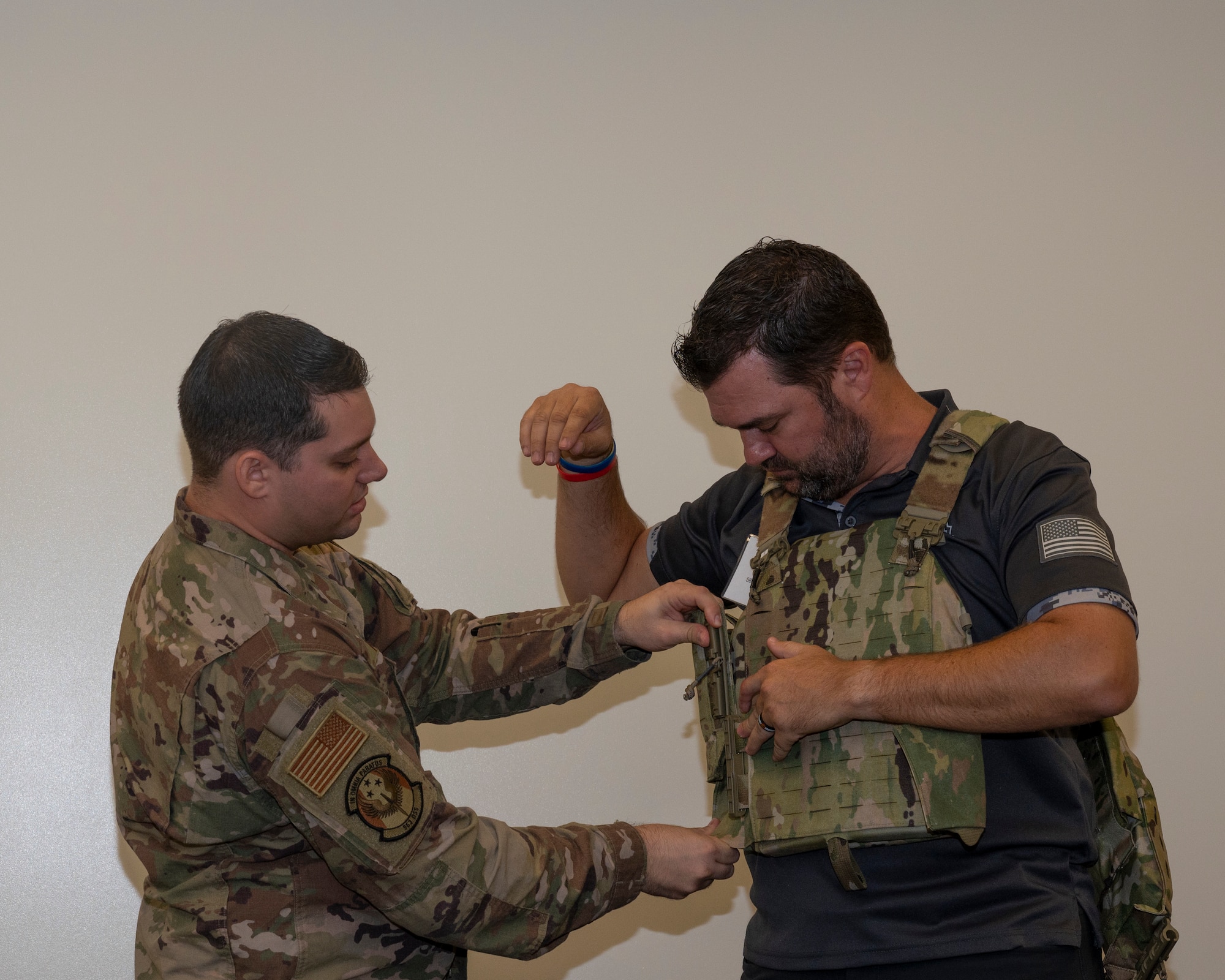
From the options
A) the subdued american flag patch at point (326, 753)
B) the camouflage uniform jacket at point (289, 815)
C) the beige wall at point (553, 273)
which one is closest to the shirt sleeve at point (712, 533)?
the beige wall at point (553, 273)

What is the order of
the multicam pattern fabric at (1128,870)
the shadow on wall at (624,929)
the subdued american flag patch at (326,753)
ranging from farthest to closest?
the shadow on wall at (624,929)
the multicam pattern fabric at (1128,870)
the subdued american flag patch at (326,753)

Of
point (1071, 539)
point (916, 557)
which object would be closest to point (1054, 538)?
point (1071, 539)

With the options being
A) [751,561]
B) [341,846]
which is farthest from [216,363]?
[751,561]

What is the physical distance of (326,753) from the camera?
5.17ft

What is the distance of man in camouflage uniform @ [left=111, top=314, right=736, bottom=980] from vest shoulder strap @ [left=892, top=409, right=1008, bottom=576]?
1.88 feet

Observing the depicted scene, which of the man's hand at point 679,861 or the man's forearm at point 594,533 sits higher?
the man's forearm at point 594,533

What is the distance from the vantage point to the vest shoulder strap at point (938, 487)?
5.98 feet

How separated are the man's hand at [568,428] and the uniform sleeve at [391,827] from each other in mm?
688

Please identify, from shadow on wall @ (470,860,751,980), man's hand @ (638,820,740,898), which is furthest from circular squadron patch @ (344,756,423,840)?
shadow on wall @ (470,860,751,980)

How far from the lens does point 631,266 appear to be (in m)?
2.94

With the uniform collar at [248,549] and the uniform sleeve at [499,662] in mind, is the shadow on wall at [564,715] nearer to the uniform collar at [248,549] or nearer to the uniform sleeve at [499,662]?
the uniform sleeve at [499,662]

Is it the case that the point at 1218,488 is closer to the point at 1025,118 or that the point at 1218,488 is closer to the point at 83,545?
the point at 1025,118

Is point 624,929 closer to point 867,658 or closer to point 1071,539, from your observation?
point 867,658

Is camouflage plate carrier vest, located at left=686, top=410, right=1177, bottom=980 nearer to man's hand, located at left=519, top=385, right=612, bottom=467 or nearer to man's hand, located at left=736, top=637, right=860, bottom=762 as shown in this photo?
man's hand, located at left=736, top=637, right=860, bottom=762
